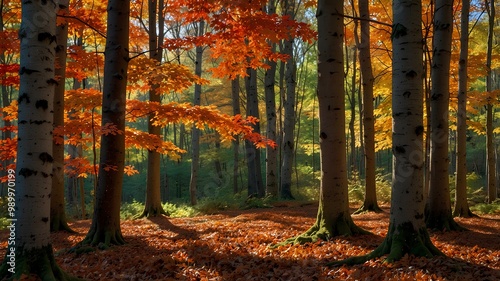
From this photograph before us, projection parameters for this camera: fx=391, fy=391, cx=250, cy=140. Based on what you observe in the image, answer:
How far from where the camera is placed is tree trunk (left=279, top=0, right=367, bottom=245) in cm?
620

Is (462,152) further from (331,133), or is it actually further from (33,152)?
(33,152)

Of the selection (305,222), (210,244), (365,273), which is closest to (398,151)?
(365,273)

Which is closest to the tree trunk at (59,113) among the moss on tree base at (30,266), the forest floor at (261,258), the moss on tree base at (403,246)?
the forest floor at (261,258)

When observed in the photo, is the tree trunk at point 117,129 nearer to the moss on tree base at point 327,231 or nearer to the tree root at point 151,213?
the moss on tree base at point 327,231

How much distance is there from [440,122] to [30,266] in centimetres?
696

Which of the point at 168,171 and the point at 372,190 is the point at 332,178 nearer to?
the point at 372,190

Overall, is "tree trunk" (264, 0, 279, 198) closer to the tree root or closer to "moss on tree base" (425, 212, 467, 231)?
the tree root

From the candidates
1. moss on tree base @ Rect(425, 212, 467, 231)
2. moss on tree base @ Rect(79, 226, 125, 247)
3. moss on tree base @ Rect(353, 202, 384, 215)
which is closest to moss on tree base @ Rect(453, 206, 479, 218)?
moss on tree base @ Rect(353, 202, 384, 215)

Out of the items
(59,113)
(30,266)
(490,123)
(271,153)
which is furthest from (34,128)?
(490,123)

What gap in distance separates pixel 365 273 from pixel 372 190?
6.71 meters

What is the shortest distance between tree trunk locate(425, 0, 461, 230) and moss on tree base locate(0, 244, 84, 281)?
21.2ft

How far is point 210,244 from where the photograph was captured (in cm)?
634

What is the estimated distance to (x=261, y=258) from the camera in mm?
5352

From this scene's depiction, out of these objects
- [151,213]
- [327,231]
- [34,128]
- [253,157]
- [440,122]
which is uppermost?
[440,122]
